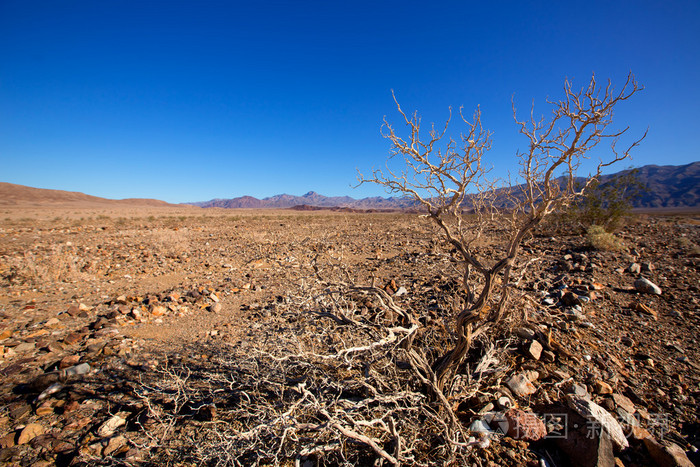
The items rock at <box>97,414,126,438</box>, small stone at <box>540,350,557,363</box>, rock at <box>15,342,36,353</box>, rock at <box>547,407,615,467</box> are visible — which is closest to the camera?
rock at <box>547,407,615,467</box>

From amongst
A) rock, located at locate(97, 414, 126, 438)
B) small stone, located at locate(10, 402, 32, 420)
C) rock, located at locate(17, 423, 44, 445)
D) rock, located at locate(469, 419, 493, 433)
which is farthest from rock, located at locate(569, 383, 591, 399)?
small stone, located at locate(10, 402, 32, 420)

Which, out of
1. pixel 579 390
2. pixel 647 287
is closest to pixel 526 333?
pixel 579 390

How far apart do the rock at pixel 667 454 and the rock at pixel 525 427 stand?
68 centimetres

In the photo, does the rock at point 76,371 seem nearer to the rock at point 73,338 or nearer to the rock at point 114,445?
the rock at point 73,338

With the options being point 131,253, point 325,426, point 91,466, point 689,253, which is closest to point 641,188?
point 689,253

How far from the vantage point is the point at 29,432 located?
2.39m

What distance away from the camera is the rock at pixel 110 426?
2.40 metres

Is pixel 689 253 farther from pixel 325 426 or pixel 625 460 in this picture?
pixel 325 426

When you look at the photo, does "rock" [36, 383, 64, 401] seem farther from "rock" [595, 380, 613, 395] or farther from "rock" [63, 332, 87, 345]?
"rock" [595, 380, 613, 395]

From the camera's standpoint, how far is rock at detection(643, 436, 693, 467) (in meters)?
1.97

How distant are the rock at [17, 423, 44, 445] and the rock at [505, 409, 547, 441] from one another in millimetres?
3943

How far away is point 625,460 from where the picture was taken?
Result: 2078 millimetres

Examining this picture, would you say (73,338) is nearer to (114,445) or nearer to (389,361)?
(114,445)

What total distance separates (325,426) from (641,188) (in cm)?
1372
